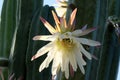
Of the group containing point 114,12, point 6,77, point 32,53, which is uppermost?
point 114,12

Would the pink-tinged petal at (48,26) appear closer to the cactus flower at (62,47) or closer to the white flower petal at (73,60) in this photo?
the cactus flower at (62,47)

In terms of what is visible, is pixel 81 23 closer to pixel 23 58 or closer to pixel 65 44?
pixel 65 44

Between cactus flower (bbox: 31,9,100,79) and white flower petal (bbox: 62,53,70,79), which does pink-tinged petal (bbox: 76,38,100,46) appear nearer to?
cactus flower (bbox: 31,9,100,79)

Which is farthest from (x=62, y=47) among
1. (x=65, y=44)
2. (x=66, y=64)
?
(x=66, y=64)

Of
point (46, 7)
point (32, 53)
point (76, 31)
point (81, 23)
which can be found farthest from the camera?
point (46, 7)

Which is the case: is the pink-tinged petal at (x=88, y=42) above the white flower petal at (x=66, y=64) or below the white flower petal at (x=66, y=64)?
above

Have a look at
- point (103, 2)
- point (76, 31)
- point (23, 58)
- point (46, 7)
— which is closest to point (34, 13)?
point (46, 7)

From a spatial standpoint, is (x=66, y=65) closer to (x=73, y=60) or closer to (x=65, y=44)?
(x=73, y=60)

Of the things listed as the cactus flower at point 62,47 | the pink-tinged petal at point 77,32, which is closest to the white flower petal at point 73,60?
the cactus flower at point 62,47

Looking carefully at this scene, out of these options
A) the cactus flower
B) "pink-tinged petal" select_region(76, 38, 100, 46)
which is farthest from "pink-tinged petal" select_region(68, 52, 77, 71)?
"pink-tinged petal" select_region(76, 38, 100, 46)
